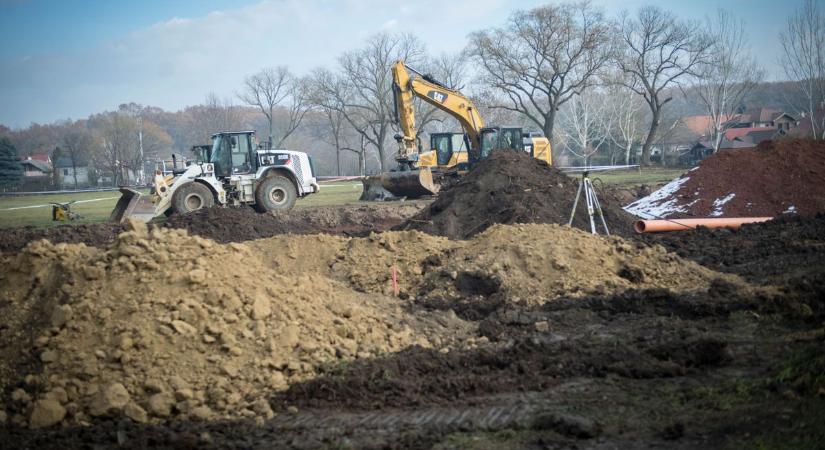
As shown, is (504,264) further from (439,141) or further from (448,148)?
(439,141)

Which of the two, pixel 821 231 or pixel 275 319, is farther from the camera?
pixel 821 231

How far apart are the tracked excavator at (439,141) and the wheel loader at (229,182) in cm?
437

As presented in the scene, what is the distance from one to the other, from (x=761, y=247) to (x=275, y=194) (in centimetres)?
1328

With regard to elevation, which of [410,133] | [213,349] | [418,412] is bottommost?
[418,412]

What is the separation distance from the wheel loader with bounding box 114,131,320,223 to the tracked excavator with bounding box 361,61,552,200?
437 cm

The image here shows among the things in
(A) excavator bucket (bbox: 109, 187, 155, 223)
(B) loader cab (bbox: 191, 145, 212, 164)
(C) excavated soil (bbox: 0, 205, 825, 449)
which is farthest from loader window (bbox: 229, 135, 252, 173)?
(C) excavated soil (bbox: 0, 205, 825, 449)

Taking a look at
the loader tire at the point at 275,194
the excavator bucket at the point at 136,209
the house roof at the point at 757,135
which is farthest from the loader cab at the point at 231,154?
the house roof at the point at 757,135

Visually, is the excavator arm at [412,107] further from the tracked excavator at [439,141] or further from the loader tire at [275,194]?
the loader tire at [275,194]

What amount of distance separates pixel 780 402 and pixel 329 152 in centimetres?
9388

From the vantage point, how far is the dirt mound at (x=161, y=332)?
5.61m

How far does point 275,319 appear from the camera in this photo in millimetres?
6695

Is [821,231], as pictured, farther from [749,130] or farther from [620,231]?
[749,130]

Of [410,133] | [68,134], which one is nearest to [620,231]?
[410,133]

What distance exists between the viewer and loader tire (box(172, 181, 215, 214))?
18562 mm
